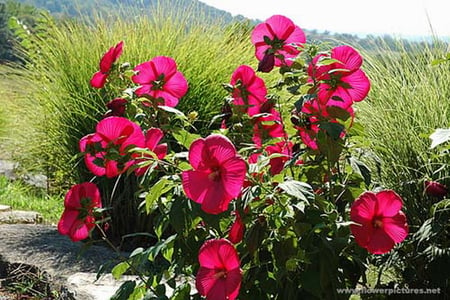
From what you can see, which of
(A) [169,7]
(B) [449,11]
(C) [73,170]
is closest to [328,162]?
(B) [449,11]

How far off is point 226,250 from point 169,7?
3.52 m

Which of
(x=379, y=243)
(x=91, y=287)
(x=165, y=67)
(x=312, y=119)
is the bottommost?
(x=91, y=287)

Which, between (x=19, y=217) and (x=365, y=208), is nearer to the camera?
(x=365, y=208)

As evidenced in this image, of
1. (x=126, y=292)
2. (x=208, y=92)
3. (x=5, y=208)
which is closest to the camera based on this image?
(x=126, y=292)

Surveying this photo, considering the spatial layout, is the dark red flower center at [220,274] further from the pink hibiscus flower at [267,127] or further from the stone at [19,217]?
the stone at [19,217]

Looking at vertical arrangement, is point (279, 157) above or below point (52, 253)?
above

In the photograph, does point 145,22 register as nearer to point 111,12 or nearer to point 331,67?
point 111,12

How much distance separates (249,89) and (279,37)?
0.15 m

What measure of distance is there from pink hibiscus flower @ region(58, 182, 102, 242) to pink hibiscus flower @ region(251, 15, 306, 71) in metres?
0.50

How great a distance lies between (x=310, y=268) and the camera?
4.97 feet

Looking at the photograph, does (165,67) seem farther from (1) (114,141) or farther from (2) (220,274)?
(2) (220,274)

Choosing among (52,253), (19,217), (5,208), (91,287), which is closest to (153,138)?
(91,287)

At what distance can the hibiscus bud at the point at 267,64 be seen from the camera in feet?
5.05

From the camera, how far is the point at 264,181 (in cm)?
161
